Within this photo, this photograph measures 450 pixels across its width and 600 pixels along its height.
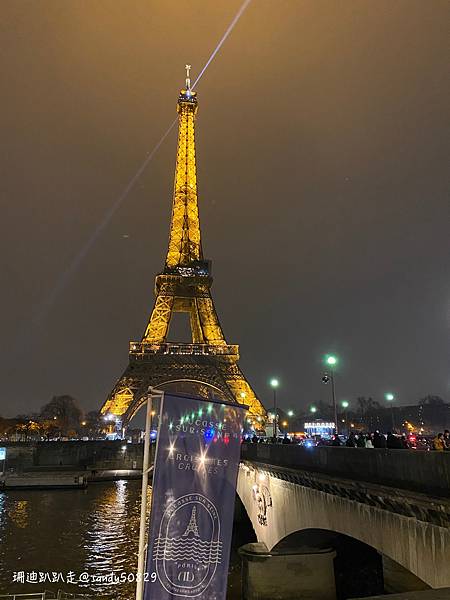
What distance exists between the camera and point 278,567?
18.2 m

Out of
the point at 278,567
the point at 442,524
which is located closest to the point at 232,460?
the point at 442,524

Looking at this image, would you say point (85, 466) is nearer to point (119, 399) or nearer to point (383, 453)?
point (119, 399)

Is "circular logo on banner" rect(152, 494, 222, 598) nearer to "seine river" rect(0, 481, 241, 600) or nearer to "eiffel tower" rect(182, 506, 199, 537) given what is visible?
"eiffel tower" rect(182, 506, 199, 537)

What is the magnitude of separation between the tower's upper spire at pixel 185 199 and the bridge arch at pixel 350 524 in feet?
192

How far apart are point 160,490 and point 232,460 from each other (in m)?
0.95

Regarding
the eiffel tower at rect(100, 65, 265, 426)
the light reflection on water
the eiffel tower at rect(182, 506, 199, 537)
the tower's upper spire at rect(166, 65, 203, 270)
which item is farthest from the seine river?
the tower's upper spire at rect(166, 65, 203, 270)

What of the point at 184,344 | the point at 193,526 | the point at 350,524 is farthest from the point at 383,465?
the point at 184,344

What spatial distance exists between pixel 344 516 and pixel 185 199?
75557mm

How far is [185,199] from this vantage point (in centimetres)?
8369

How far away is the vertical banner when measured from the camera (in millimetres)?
5586

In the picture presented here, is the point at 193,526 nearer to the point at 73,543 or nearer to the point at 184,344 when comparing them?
the point at 73,543

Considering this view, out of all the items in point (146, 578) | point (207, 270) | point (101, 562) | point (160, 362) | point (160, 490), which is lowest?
point (101, 562)

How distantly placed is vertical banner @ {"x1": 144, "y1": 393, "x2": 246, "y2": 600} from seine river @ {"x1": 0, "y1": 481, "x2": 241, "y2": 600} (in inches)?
637

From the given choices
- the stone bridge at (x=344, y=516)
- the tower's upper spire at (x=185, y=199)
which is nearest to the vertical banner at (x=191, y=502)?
the stone bridge at (x=344, y=516)
